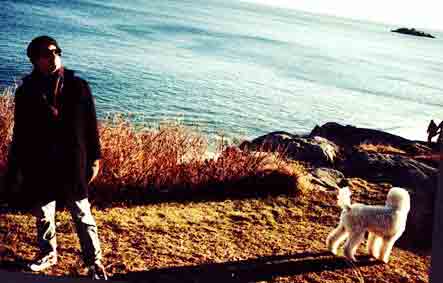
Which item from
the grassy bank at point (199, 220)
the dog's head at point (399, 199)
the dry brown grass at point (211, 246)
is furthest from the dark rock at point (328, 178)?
the dog's head at point (399, 199)

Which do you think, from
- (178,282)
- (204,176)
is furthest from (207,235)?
(204,176)

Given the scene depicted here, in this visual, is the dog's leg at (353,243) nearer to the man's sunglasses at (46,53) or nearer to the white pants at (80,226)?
the white pants at (80,226)

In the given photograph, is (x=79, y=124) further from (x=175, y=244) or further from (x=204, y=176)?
(x=204, y=176)

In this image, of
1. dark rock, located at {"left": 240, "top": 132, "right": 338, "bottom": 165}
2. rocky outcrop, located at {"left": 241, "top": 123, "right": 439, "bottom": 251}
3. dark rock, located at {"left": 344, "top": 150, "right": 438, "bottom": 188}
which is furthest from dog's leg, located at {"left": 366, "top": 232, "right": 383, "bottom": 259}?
dark rock, located at {"left": 240, "top": 132, "right": 338, "bottom": 165}

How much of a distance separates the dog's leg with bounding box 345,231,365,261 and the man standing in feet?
6.69

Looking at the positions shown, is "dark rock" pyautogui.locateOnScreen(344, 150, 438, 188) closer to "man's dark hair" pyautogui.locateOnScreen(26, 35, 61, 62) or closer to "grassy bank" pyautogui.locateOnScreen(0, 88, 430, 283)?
"grassy bank" pyautogui.locateOnScreen(0, 88, 430, 283)

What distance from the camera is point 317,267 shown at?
3.69 meters

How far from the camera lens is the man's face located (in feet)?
8.50

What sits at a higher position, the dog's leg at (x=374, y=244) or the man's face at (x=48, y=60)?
the man's face at (x=48, y=60)

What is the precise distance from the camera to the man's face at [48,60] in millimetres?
2592

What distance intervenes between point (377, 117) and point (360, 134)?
1092 cm

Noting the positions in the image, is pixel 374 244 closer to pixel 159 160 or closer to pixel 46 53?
pixel 159 160

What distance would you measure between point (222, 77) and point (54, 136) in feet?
72.2

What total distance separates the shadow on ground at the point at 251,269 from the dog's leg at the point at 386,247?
0.08 metres
